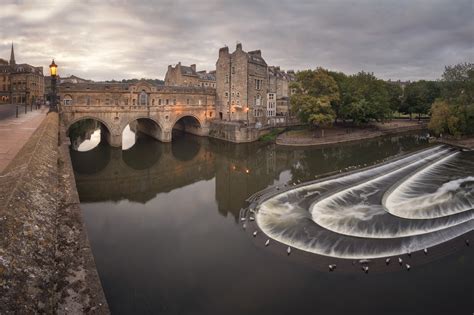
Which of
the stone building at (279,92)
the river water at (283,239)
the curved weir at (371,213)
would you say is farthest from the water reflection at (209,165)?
the stone building at (279,92)

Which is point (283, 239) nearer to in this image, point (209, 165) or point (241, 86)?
point (209, 165)

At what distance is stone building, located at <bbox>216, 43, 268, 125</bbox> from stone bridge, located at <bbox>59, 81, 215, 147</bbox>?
2.70 meters

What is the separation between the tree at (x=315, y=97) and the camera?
173ft

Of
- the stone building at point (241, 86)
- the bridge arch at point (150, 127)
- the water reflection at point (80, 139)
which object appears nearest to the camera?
the water reflection at point (80, 139)

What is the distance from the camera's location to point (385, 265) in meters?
15.6

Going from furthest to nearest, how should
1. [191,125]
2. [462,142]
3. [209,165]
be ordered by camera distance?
[191,125] < [462,142] < [209,165]

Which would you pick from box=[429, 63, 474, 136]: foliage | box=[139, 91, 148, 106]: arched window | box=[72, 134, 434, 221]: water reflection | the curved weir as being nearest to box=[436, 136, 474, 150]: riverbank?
box=[429, 63, 474, 136]: foliage

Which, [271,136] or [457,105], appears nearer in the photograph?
[457,105]

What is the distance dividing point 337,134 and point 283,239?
44.0 meters

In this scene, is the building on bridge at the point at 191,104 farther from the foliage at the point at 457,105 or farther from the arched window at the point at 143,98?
the foliage at the point at 457,105

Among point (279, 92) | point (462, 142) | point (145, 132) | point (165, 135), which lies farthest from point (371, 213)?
point (279, 92)

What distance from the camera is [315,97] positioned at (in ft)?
179

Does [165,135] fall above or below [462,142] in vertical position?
above

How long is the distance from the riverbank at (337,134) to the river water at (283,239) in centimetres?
1695
